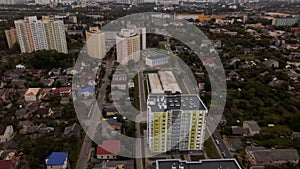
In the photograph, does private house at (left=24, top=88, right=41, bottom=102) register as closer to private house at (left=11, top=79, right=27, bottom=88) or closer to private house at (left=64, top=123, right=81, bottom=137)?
private house at (left=11, top=79, right=27, bottom=88)

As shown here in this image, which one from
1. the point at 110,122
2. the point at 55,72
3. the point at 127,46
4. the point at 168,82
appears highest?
the point at 127,46

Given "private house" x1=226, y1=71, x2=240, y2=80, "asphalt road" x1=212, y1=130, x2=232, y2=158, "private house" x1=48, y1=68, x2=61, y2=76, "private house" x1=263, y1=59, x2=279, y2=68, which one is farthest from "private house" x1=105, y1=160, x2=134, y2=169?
"private house" x1=263, y1=59, x2=279, y2=68

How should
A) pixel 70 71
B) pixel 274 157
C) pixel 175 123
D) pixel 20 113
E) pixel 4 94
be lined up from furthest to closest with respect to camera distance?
pixel 70 71, pixel 4 94, pixel 20 113, pixel 274 157, pixel 175 123

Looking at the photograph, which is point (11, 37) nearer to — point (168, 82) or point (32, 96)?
point (32, 96)

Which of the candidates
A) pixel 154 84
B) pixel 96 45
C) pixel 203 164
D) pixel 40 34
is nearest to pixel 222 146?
pixel 203 164

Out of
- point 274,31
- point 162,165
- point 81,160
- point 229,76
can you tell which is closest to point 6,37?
point 81,160

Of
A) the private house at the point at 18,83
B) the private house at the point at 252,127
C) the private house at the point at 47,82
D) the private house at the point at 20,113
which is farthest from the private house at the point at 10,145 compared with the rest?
the private house at the point at 252,127
